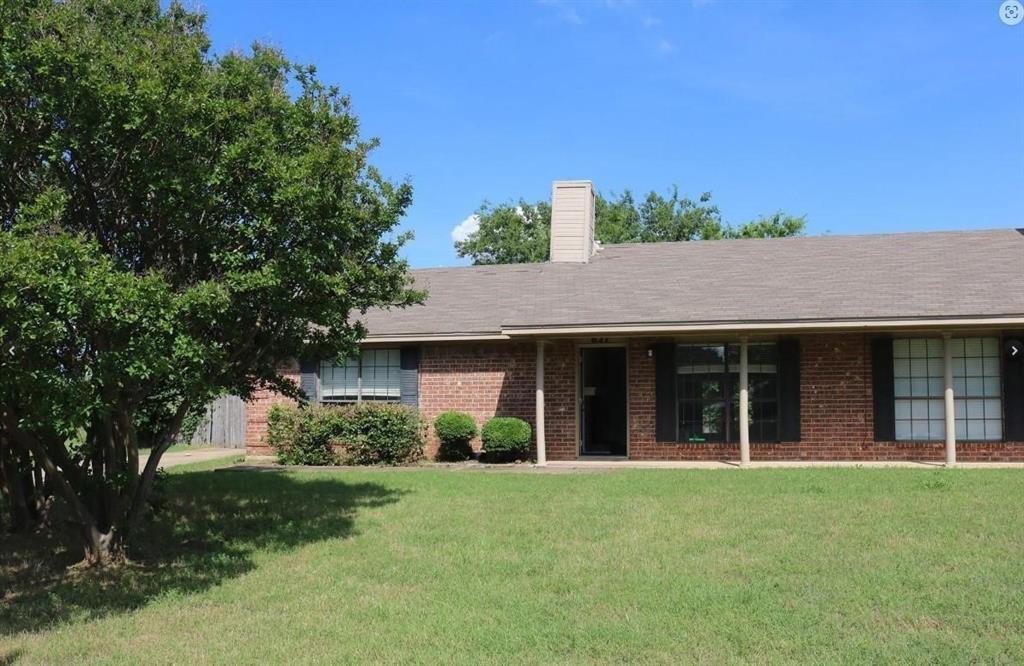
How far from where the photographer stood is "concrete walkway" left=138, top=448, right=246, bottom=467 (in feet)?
60.3

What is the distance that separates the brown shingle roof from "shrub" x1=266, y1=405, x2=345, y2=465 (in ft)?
6.17

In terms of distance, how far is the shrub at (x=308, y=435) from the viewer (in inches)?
655

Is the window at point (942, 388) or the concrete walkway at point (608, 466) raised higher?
the window at point (942, 388)

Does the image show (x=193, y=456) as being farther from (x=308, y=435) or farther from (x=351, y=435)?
(x=351, y=435)

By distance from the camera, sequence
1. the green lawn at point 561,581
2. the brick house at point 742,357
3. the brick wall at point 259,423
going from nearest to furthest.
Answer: the green lawn at point 561,581, the brick house at point 742,357, the brick wall at point 259,423

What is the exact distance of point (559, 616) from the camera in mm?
6125

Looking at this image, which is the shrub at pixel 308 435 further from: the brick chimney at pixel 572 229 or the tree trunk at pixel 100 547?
the tree trunk at pixel 100 547

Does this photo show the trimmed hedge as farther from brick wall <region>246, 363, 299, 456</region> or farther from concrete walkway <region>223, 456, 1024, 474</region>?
brick wall <region>246, 363, 299, 456</region>

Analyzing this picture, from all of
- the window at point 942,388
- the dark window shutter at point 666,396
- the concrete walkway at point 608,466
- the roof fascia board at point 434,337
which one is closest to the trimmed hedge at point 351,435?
the concrete walkway at point 608,466

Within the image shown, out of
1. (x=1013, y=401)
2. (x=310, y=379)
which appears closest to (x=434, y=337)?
(x=310, y=379)

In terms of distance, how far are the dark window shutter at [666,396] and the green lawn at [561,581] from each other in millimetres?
4067

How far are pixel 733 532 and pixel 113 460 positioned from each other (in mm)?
6111

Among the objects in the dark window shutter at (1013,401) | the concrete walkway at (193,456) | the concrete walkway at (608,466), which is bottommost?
the concrete walkway at (193,456)

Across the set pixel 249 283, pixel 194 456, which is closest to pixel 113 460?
pixel 249 283
